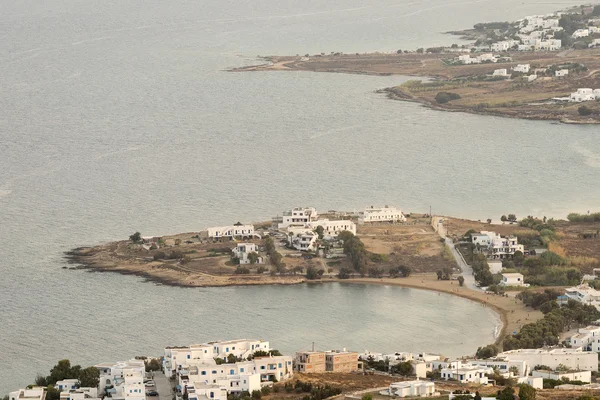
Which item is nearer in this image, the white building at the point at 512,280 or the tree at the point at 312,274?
the white building at the point at 512,280

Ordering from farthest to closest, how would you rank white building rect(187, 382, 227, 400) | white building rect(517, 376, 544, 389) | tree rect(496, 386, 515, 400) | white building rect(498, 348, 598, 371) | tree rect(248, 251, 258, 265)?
tree rect(248, 251, 258, 265), white building rect(498, 348, 598, 371), white building rect(517, 376, 544, 389), white building rect(187, 382, 227, 400), tree rect(496, 386, 515, 400)

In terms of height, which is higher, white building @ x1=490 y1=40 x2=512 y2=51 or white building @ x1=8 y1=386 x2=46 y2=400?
white building @ x1=490 y1=40 x2=512 y2=51

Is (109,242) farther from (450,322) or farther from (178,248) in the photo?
(450,322)

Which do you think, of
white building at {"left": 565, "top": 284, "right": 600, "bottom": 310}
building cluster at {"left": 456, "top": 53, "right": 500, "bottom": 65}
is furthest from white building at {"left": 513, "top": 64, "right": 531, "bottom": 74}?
white building at {"left": 565, "top": 284, "right": 600, "bottom": 310}

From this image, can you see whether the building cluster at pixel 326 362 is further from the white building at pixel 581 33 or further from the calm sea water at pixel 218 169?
the white building at pixel 581 33

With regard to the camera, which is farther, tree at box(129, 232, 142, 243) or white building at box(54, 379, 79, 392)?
tree at box(129, 232, 142, 243)

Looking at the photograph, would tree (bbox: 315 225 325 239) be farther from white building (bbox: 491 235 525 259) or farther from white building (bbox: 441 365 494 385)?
white building (bbox: 441 365 494 385)

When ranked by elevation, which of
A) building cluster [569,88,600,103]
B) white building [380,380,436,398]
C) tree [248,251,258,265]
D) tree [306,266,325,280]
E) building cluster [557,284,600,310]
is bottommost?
white building [380,380,436,398]

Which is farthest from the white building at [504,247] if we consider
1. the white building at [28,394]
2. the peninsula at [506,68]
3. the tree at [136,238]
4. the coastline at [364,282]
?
the peninsula at [506,68]
